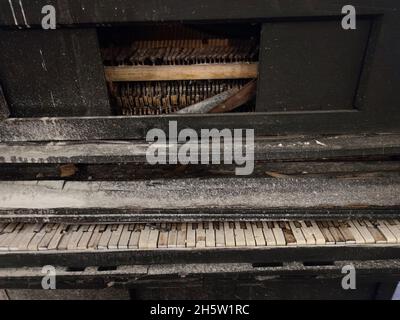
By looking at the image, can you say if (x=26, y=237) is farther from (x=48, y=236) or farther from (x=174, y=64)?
(x=174, y=64)

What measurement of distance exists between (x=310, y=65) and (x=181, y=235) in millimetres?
1114

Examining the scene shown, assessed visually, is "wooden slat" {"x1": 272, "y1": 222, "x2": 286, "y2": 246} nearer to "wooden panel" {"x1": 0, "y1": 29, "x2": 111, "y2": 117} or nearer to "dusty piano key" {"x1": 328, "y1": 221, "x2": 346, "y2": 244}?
"dusty piano key" {"x1": 328, "y1": 221, "x2": 346, "y2": 244}

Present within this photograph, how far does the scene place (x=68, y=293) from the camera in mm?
2613

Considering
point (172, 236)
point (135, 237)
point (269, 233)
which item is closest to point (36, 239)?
point (135, 237)

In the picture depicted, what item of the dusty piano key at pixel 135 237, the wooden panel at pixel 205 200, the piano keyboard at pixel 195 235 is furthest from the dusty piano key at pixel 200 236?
the dusty piano key at pixel 135 237

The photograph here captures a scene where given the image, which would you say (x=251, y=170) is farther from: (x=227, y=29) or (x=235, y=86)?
(x=227, y=29)

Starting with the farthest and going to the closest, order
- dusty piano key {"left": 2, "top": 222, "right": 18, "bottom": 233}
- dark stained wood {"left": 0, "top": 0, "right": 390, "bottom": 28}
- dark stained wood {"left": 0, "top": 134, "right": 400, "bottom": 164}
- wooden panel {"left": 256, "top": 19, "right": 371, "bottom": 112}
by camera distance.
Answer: dusty piano key {"left": 2, "top": 222, "right": 18, "bottom": 233}
dark stained wood {"left": 0, "top": 134, "right": 400, "bottom": 164}
wooden panel {"left": 256, "top": 19, "right": 371, "bottom": 112}
dark stained wood {"left": 0, "top": 0, "right": 390, "bottom": 28}

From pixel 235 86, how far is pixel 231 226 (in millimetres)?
789

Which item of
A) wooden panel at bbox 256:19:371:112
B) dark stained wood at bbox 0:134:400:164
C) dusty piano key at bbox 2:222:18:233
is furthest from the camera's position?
dusty piano key at bbox 2:222:18:233

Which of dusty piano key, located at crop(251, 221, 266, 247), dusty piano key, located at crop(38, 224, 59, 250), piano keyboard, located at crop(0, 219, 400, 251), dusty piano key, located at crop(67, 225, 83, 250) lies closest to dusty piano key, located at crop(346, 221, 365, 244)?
piano keyboard, located at crop(0, 219, 400, 251)

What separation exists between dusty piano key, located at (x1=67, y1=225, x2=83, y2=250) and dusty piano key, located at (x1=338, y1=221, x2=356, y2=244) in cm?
144

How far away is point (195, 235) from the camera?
1.97 m

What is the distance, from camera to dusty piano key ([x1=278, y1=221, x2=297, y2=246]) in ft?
6.21

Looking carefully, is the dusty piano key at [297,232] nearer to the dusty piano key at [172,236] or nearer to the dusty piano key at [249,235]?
the dusty piano key at [249,235]
